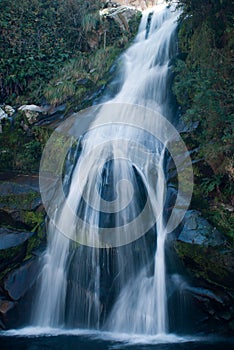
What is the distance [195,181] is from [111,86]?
242 inches

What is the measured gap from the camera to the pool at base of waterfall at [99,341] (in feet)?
19.3

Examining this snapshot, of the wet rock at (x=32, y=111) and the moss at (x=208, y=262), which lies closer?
the moss at (x=208, y=262)

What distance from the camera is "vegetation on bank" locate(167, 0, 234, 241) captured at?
7195mm

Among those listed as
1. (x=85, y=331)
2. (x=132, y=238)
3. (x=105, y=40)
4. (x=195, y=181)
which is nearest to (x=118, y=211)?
(x=132, y=238)

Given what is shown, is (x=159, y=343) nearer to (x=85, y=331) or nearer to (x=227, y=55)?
(x=85, y=331)

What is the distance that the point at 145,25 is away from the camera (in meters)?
16.0

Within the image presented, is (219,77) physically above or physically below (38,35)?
below

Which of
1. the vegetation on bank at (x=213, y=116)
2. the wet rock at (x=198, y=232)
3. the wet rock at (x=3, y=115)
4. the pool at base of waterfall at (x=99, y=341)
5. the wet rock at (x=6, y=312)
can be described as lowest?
the pool at base of waterfall at (x=99, y=341)

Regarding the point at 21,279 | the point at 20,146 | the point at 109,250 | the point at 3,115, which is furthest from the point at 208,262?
the point at 3,115

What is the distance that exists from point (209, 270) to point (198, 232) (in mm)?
714

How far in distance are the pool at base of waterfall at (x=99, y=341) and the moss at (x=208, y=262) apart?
3.27ft

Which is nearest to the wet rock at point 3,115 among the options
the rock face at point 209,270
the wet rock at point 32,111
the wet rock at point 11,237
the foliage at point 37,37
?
the wet rock at point 32,111

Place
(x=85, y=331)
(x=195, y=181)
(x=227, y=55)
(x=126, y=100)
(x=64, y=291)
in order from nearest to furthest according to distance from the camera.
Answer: (x=85, y=331) < (x=64, y=291) < (x=195, y=181) < (x=227, y=55) < (x=126, y=100)

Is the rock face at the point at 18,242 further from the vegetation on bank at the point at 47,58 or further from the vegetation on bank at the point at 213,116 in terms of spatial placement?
the vegetation on bank at the point at 213,116
